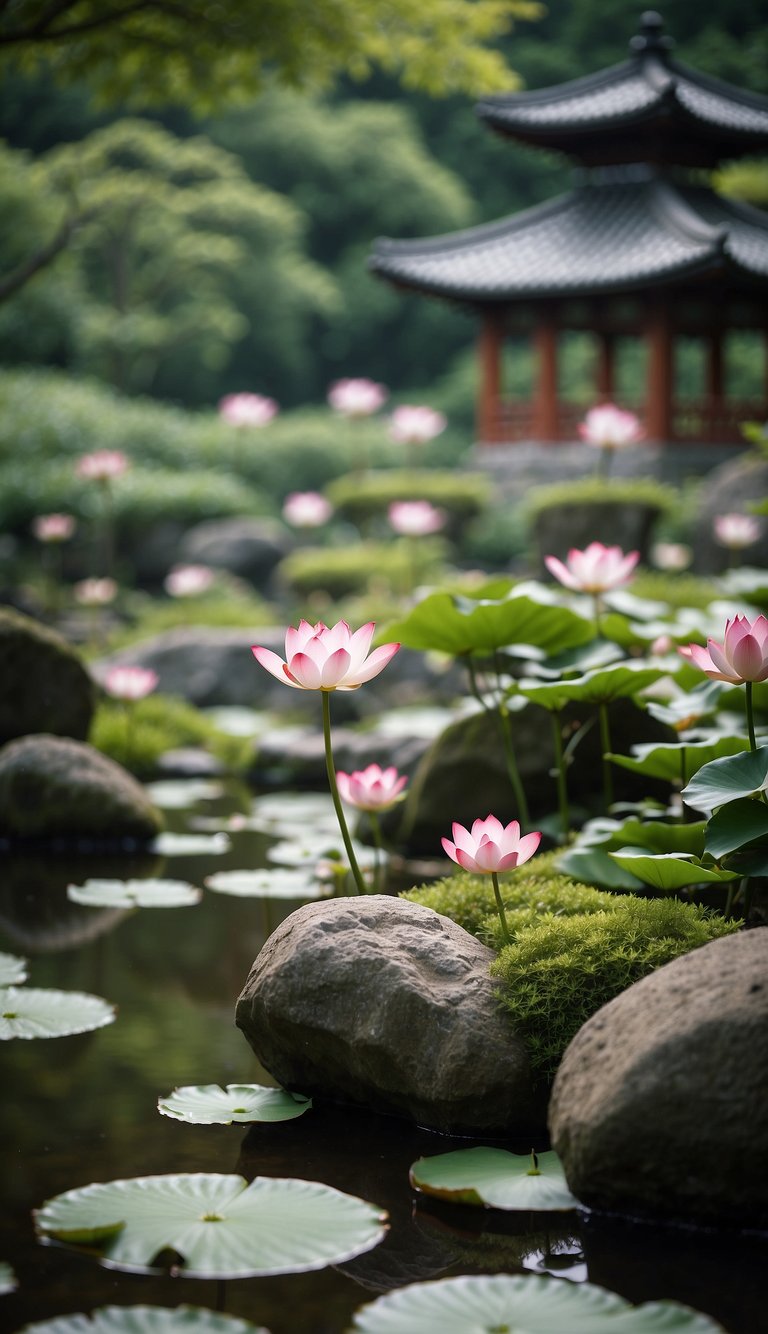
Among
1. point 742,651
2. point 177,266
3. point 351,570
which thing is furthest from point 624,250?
point 742,651

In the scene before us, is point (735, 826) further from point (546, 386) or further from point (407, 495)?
point (546, 386)

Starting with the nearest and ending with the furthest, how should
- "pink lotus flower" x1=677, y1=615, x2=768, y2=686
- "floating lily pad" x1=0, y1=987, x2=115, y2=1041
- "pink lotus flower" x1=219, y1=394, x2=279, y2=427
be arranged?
"pink lotus flower" x1=677, y1=615, x2=768, y2=686
"floating lily pad" x1=0, y1=987, x2=115, y2=1041
"pink lotus flower" x1=219, y1=394, x2=279, y2=427

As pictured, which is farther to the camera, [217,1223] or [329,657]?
[329,657]

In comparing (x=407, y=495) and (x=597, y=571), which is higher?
(x=597, y=571)

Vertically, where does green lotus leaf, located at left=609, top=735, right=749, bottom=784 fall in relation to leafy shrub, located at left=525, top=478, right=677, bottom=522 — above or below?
above

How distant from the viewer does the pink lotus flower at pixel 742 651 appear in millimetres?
2576

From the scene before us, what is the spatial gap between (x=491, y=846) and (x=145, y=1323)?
3.59 feet

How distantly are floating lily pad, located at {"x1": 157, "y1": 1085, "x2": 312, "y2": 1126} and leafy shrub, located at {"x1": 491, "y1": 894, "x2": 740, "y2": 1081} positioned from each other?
0.49 meters

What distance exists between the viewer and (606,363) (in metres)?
14.9

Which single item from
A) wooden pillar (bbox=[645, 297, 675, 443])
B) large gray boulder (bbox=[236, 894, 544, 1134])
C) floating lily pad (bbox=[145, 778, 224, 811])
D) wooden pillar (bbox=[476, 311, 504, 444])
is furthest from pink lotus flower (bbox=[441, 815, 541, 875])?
wooden pillar (bbox=[476, 311, 504, 444])

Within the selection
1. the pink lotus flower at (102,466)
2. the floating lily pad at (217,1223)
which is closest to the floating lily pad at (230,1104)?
the floating lily pad at (217,1223)

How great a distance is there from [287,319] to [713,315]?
11190 mm

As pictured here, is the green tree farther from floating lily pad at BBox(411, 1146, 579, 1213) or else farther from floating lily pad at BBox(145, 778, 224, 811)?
floating lily pad at BBox(411, 1146, 579, 1213)

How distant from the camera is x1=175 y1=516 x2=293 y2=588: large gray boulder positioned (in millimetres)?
13102
